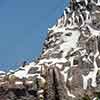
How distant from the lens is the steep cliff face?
245ft

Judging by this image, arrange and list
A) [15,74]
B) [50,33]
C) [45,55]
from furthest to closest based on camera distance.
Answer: [50,33] < [45,55] < [15,74]

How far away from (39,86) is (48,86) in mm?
1419

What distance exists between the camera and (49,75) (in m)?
76.2

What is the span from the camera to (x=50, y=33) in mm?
93125

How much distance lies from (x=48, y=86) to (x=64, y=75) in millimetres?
2840

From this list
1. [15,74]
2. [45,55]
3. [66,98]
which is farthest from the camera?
[45,55]

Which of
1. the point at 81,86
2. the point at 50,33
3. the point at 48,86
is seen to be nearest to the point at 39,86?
the point at 48,86

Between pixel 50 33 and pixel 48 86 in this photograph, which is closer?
pixel 48 86

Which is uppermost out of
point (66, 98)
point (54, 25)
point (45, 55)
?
point (54, 25)

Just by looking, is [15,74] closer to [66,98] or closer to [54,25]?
[66,98]

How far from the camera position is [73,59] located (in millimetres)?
78750

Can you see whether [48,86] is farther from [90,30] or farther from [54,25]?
[54,25]

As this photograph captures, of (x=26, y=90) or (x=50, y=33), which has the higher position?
(x=50, y=33)

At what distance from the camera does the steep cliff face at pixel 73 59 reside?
74.8 meters
